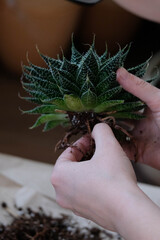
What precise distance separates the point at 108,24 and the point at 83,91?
1.64m

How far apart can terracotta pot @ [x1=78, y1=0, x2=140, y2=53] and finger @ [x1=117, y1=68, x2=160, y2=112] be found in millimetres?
1524

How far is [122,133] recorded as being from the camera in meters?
0.87

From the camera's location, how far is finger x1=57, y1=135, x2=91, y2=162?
0.80m

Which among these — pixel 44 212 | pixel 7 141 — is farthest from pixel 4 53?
pixel 44 212

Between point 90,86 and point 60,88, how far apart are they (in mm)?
60

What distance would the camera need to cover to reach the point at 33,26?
6.63ft

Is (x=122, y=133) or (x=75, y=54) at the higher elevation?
(x=75, y=54)

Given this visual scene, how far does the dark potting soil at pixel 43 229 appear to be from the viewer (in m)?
1.06

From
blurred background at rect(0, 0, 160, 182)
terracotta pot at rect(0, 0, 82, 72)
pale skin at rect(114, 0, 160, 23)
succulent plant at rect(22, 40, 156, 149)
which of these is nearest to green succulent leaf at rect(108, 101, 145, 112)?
succulent plant at rect(22, 40, 156, 149)

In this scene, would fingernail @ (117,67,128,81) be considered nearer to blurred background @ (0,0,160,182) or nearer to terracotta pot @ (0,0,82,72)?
blurred background @ (0,0,160,182)

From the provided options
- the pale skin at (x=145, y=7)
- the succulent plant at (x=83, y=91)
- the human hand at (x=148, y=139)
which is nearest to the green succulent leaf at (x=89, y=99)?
the succulent plant at (x=83, y=91)

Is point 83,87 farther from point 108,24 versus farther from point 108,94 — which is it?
point 108,24

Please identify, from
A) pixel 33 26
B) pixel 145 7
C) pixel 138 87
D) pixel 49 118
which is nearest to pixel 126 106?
pixel 138 87

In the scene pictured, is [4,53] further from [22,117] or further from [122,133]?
[122,133]
